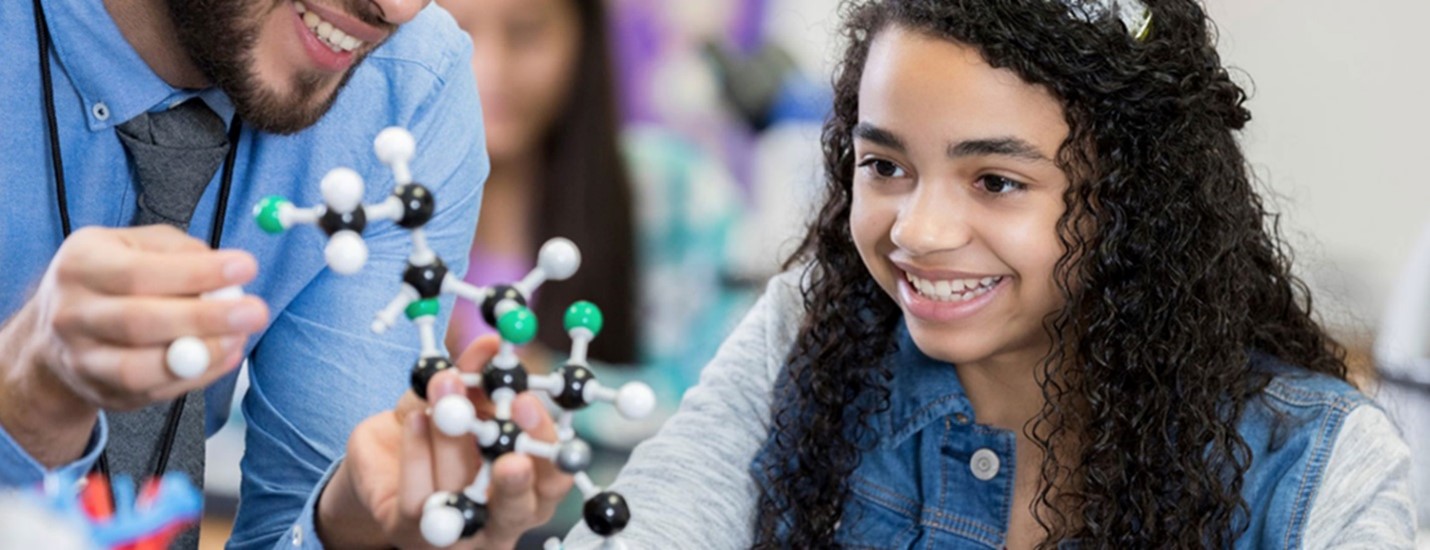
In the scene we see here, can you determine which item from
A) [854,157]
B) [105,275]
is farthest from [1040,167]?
[105,275]

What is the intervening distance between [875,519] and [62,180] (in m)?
0.80

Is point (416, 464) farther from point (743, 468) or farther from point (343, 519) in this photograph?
point (743, 468)

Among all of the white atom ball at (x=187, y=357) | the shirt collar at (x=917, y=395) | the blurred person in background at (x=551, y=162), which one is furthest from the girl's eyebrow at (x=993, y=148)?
the blurred person in background at (x=551, y=162)

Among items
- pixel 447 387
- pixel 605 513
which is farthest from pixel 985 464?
pixel 447 387

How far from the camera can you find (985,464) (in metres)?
1.46

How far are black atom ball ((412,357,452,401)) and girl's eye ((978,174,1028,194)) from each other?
589mm

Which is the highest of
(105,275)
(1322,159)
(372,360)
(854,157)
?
(1322,159)

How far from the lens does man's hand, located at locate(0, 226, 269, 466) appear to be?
2.67 ft

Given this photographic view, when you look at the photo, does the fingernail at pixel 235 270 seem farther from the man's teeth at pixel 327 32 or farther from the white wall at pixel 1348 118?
the white wall at pixel 1348 118

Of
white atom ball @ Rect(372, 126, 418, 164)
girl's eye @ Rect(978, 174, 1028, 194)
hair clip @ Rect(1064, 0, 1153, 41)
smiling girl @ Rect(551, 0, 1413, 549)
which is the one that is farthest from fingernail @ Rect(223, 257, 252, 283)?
hair clip @ Rect(1064, 0, 1153, 41)

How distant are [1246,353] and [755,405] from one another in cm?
47

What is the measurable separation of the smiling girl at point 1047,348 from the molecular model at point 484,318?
0.46 metres

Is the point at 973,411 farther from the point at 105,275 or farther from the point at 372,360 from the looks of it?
the point at 105,275

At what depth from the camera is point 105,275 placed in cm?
82
